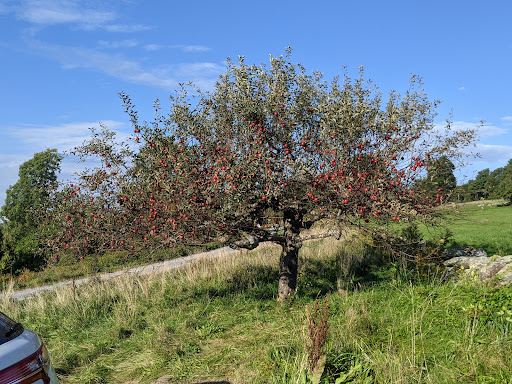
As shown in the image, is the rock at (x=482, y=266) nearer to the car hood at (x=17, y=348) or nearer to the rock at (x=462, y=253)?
the rock at (x=462, y=253)

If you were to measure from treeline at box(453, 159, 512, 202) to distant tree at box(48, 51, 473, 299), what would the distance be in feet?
2.02

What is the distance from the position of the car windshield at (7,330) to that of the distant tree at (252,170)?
3.27 metres

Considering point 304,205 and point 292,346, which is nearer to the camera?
point 292,346

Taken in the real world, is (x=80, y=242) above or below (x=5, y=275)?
above

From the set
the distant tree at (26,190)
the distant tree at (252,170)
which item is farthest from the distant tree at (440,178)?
the distant tree at (26,190)

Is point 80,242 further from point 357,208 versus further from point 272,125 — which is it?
point 357,208

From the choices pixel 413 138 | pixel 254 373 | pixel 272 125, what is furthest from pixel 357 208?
pixel 254 373

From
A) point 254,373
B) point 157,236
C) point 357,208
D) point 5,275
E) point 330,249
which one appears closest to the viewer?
point 254,373

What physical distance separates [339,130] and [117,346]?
15.4ft

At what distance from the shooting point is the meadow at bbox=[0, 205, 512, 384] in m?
4.46

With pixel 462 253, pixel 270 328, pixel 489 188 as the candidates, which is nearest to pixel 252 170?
pixel 270 328

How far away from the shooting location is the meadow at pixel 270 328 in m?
4.46

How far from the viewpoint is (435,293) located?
6.64 metres

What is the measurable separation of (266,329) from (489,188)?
17.6 ft
